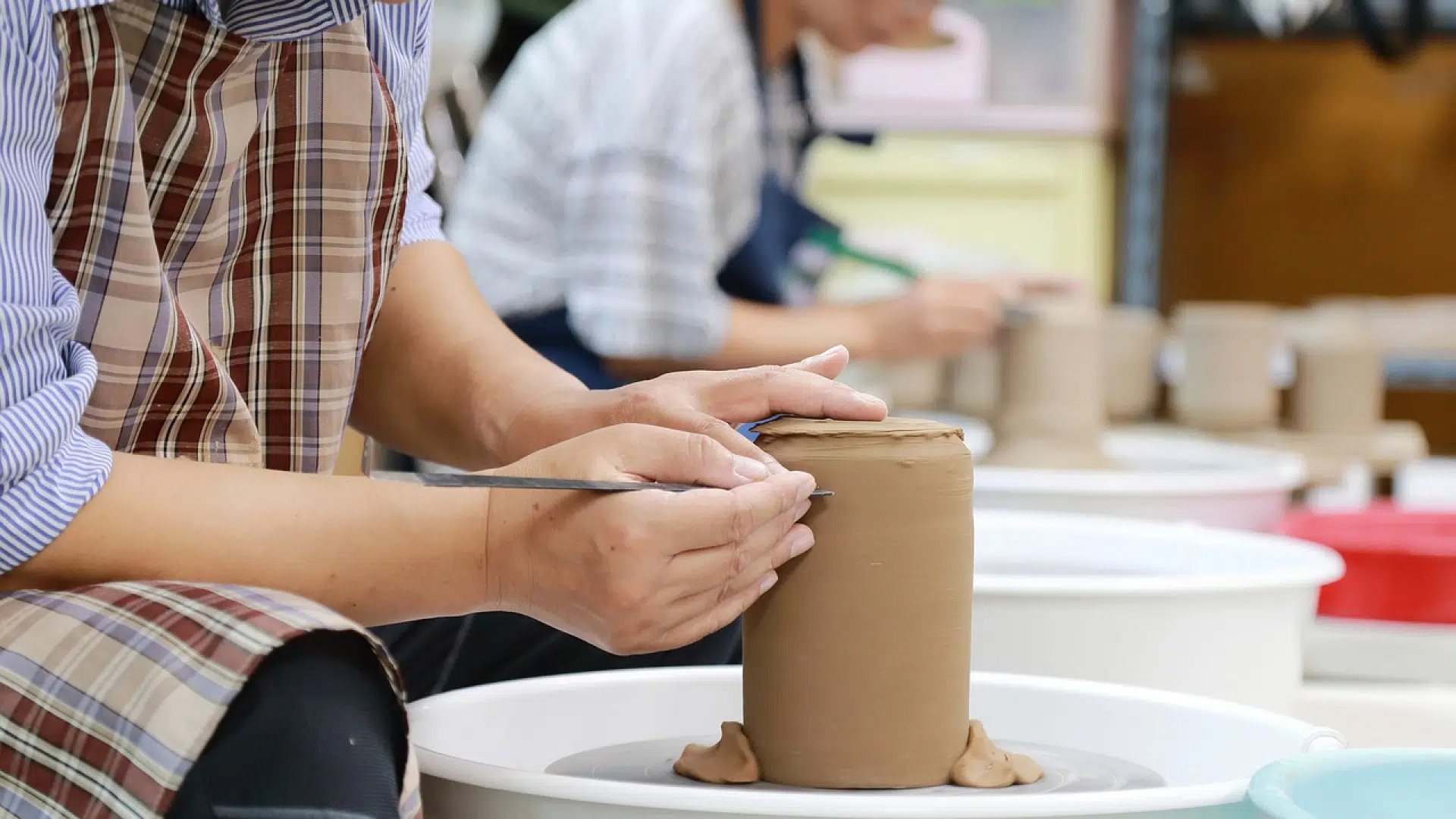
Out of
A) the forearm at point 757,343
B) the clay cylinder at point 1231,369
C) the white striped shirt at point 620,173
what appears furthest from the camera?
the clay cylinder at point 1231,369

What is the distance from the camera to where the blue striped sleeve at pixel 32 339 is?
0.58 m

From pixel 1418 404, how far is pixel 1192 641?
2994 millimetres

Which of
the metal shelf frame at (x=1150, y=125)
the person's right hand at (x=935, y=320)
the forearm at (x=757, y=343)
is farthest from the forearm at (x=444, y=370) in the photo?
the metal shelf frame at (x=1150, y=125)

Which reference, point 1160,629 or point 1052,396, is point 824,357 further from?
point 1052,396

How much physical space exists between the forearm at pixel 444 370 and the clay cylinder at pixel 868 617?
0.74 feet

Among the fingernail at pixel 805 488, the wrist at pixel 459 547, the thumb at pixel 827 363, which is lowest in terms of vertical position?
the wrist at pixel 459 547

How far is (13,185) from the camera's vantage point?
60cm

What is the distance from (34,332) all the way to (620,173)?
3.46 feet

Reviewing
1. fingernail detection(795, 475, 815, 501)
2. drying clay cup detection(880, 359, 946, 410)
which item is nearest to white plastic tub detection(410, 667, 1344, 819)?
fingernail detection(795, 475, 815, 501)

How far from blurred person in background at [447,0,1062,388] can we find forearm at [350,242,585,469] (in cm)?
65

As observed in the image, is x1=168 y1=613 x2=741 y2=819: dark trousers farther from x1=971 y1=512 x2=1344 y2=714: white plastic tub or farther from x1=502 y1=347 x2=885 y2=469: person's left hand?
x1=971 y1=512 x2=1344 y2=714: white plastic tub

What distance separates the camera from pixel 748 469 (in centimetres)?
67

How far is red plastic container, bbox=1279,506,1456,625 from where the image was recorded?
1334mm

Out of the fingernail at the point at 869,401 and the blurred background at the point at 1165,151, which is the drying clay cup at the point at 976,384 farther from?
the fingernail at the point at 869,401
